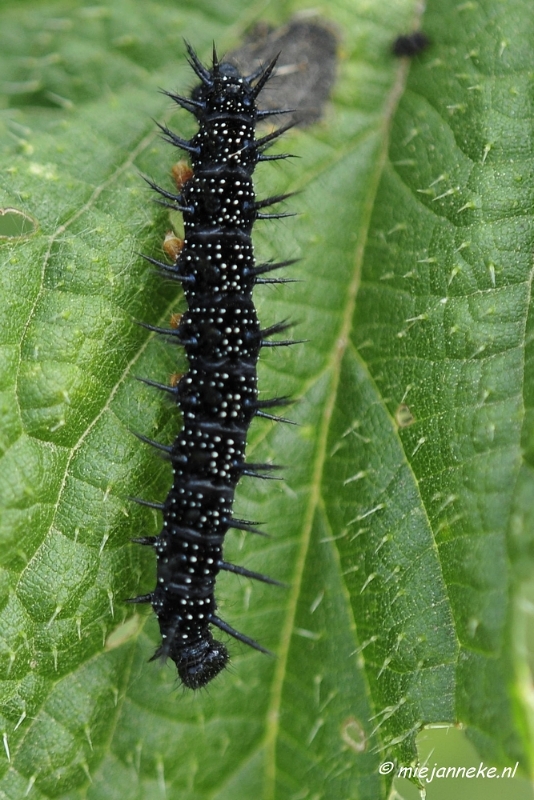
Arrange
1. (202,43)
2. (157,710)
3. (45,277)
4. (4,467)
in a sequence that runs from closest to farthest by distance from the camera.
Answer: (4,467) < (45,277) < (157,710) < (202,43)

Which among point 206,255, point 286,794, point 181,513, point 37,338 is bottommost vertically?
point 286,794

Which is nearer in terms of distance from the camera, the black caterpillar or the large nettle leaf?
the large nettle leaf

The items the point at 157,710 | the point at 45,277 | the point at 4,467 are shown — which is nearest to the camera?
the point at 4,467

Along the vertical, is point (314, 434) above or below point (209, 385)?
below

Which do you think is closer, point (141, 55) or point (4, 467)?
point (4, 467)

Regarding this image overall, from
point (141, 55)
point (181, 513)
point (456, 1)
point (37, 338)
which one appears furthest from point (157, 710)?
point (456, 1)

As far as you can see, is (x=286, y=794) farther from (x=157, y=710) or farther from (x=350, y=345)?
(x=350, y=345)
